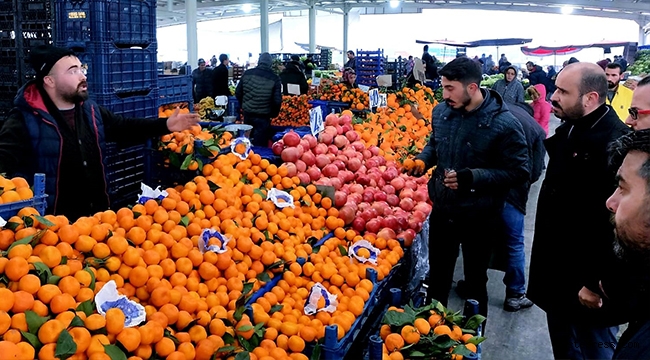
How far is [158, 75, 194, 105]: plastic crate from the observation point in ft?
13.3

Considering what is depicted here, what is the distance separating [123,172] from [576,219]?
8.78ft

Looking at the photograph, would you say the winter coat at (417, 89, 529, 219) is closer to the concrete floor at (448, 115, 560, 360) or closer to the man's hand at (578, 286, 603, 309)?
the man's hand at (578, 286, 603, 309)

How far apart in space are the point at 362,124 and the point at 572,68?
2.61 m

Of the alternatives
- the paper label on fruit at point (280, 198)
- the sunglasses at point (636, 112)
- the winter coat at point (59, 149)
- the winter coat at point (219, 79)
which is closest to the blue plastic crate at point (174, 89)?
the winter coat at point (59, 149)

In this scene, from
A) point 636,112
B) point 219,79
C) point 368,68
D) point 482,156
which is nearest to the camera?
point 636,112

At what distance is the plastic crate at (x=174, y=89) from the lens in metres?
4.06

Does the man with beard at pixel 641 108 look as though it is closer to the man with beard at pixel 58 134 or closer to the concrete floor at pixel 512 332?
the concrete floor at pixel 512 332

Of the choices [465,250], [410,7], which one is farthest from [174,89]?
[410,7]

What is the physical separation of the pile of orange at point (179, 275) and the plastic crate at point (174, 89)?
127 cm

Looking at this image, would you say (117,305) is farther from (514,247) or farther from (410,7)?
(410,7)

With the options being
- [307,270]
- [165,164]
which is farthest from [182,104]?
[307,270]

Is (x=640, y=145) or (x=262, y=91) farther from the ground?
(x=262, y=91)

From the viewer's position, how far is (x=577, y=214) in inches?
95.1

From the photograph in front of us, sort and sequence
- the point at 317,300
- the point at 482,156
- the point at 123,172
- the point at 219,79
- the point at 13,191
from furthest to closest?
the point at 219,79
the point at 123,172
the point at 482,156
the point at 317,300
the point at 13,191
